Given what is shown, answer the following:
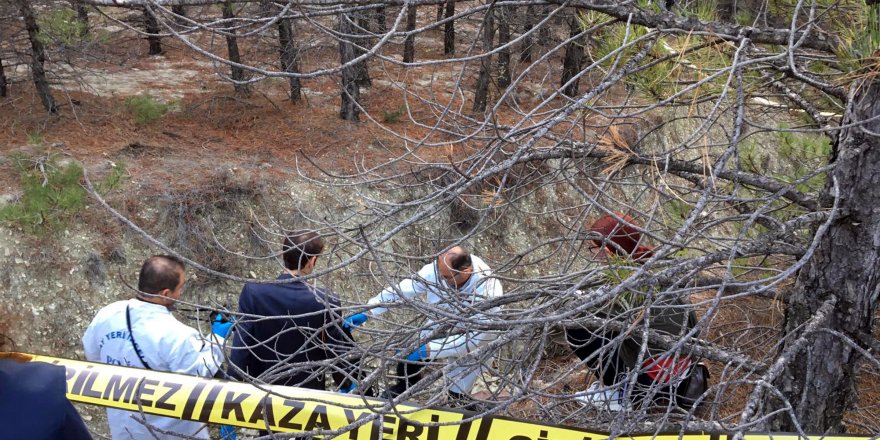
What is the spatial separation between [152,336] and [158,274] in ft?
1.06

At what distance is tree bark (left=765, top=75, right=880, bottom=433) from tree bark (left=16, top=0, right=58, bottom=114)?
900cm

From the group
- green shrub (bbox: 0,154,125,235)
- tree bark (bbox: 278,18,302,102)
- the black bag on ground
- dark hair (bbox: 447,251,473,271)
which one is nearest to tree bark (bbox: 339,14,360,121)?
tree bark (bbox: 278,18,302,102)

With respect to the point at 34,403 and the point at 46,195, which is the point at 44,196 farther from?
the point at 34,403

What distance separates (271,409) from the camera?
3760mm

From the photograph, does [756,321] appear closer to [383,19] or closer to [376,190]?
[376,190]

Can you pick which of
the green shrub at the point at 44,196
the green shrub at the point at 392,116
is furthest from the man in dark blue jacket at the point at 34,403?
the green shrub at the point at 392,116

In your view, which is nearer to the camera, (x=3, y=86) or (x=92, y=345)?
(x=92, y=345)

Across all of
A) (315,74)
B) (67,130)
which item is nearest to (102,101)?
(67,130)

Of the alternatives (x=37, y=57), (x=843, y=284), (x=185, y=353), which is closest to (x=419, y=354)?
(x=185, y=353)

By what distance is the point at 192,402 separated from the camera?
3785 mm

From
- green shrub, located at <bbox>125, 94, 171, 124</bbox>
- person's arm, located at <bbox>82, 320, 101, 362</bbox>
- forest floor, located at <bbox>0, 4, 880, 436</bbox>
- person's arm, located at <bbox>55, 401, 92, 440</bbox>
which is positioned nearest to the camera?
person's arm, located at <bbox>55, 401, 92, 440</bbox>

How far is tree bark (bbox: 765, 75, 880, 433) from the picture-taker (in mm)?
3520

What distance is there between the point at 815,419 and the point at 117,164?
818 cm

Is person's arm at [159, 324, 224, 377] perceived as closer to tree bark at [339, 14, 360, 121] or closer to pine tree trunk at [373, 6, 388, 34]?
tree bark at [339, 14, 360, 121]
